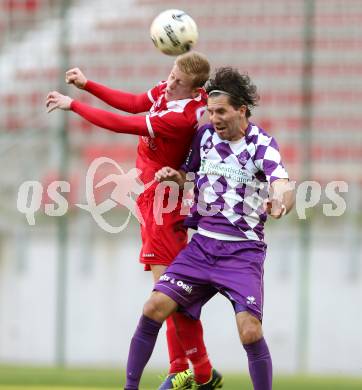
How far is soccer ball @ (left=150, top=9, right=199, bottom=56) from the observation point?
601 cm

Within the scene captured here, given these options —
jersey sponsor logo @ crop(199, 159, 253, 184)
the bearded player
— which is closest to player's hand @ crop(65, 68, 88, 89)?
the bearded player

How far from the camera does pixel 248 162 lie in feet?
18.5

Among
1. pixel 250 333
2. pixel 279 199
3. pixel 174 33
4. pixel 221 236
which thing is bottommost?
pixel 250 333

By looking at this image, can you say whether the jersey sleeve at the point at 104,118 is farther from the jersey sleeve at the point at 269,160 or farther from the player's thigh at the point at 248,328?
the player's thigh at the point at 248,328

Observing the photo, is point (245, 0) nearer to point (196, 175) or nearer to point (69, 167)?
point (69, 167)

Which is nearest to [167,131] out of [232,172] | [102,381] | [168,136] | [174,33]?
[168,136]

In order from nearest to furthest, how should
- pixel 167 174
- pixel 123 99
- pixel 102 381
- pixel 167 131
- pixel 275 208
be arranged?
pixel 275 208, pixel 167 174, pixel 167 131, pixel 123 99, pixel 102 381

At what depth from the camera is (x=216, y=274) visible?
18.5 feet

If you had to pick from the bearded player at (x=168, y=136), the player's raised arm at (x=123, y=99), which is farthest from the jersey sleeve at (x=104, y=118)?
the player's raised arm at (x=123, y=99)

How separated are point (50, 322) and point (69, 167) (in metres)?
1.31

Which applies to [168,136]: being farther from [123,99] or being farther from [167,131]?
[123,99]

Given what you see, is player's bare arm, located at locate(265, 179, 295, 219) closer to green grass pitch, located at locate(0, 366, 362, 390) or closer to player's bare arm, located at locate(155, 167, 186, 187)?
player's bare arm, located at locate(155, 167, 186, 187)

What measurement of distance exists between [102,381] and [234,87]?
3365mm

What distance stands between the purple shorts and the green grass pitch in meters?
2.18
